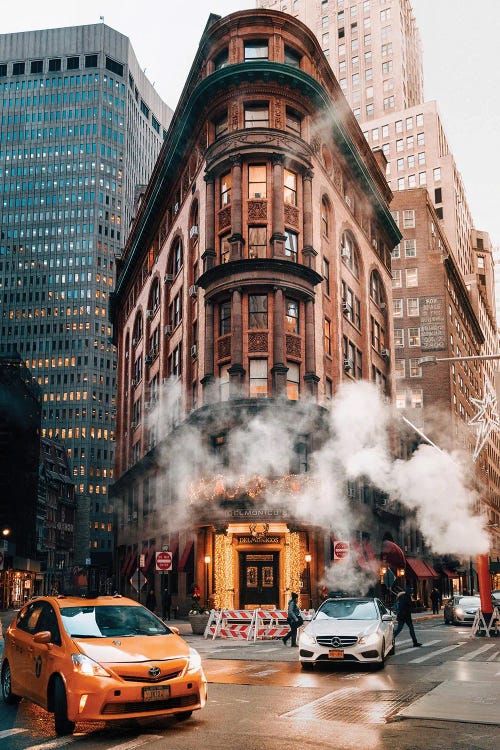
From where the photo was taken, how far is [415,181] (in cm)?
10300

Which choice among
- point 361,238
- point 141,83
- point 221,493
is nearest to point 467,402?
point 361,238

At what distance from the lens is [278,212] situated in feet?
119

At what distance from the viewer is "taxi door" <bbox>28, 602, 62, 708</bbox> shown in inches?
366

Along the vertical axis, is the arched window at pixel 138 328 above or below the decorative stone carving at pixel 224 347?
above

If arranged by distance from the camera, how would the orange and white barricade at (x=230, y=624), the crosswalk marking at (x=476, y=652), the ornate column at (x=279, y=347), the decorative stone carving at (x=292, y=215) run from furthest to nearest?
the decorative stone carving at (x=292, y=215), the ornate column at (x=279, y=347), the orange and white barricade at (x=230, y=624), the crosswalk marking at (x=476, y=652)

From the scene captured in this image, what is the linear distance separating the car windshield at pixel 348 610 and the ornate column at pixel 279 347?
57.5 feet

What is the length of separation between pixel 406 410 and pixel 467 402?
61.6 ft

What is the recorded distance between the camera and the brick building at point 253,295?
1339 inches

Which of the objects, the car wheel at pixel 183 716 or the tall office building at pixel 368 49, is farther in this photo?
the tall office building at pixel 368 49

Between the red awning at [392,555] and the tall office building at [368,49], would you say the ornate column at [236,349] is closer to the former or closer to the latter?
the red awning at [392,555]

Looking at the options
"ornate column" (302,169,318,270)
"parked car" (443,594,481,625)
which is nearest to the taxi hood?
"parked car" (443,594,481,625)

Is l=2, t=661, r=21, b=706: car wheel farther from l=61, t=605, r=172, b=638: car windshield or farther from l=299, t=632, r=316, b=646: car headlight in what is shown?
l=299, t=632, r=316, b=646: car headlight

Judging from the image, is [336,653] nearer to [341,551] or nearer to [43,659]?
[43,659]

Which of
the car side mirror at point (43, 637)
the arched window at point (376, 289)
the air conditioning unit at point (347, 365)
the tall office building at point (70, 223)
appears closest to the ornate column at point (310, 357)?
the air conditioning unit at point (347, 365)
